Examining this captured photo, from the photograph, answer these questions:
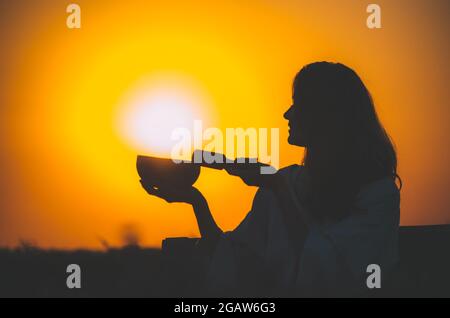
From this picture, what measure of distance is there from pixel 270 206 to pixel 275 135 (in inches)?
38.9

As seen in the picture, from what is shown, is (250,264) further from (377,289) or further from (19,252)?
(19,252)

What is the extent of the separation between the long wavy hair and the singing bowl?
0.55 metres

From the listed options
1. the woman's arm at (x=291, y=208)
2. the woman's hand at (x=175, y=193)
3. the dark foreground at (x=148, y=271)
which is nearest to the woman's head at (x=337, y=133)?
the woman's arm at (x=291, y=208)

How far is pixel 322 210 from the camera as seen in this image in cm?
313

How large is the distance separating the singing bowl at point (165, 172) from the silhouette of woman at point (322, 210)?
5 cm

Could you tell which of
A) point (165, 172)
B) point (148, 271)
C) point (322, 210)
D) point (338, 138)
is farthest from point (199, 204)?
point (148, 271)

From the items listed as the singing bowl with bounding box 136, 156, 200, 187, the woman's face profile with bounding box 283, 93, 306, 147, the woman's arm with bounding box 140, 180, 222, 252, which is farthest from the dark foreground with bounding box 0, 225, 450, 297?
the woman's face profile with bounding box 283, 93, 306, 147

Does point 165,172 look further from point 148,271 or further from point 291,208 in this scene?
point 148,271

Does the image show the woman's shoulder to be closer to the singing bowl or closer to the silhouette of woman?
the silhouette of woman

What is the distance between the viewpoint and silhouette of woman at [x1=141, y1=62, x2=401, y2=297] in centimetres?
294

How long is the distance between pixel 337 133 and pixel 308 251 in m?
0.59

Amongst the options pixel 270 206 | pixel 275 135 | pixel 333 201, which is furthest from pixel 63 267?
pixel 333 201

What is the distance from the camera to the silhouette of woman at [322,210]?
294cm

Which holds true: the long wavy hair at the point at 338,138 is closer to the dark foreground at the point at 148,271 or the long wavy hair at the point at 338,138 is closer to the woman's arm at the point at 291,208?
the woman's arm at the point at 291,208
